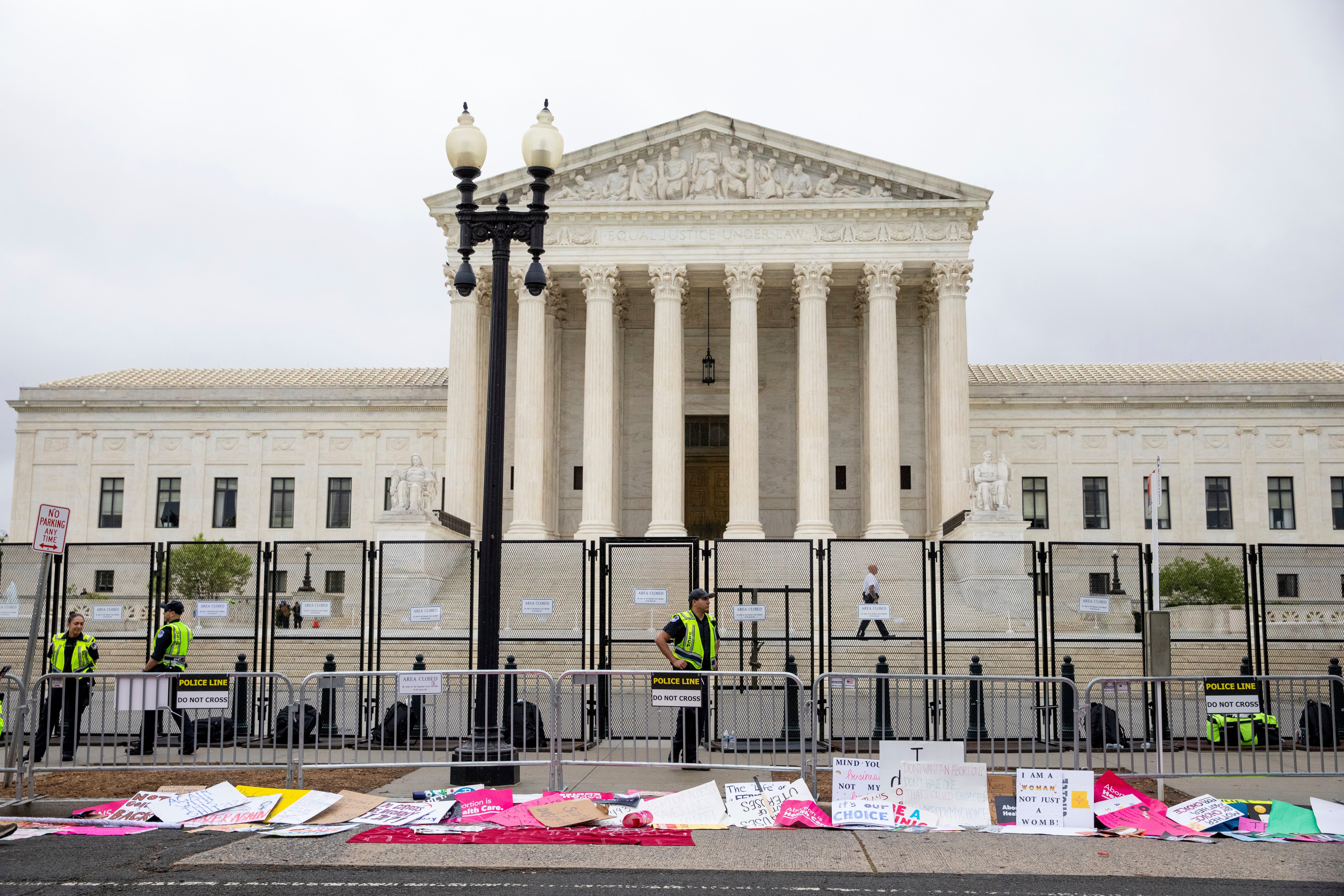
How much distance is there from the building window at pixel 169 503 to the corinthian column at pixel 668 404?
2610 centimetres

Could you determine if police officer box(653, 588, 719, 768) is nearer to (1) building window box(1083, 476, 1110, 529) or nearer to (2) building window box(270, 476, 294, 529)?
(1) building window box(1083, 476, 1110, 529)

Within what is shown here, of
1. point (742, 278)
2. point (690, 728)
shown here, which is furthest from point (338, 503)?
point (690, 728)

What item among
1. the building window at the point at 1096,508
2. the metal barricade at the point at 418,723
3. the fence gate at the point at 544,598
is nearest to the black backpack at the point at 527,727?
the metal barricade at the point at 418,723

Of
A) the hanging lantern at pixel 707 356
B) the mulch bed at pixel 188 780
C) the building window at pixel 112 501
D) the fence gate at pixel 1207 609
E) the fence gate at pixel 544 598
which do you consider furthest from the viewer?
the building window at pixel 112 501

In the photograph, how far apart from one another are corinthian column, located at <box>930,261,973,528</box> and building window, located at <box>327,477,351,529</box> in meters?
28.0

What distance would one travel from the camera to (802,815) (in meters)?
10.6

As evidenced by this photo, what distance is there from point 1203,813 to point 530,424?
3081cm

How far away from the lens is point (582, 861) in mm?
9211

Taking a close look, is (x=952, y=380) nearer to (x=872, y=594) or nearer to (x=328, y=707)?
(x=872, y=594)

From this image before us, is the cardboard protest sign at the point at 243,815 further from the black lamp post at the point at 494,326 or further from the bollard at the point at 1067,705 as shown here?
the bollard at the point at 1067,705

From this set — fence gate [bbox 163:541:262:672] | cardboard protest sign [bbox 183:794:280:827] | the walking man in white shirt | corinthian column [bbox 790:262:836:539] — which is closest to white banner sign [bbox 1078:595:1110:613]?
the walking man in white shirt

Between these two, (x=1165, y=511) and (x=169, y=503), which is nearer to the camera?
(x=1165, y=511)

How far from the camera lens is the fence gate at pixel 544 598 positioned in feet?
58.4

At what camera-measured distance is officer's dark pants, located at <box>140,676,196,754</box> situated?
13.2 meters
